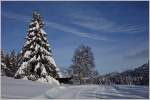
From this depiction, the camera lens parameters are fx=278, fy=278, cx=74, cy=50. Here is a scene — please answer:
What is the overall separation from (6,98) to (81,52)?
48.6 metres

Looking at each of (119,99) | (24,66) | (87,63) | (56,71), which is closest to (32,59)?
(24,66)

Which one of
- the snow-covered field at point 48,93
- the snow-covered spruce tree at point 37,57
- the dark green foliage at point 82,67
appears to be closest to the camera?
the snow-covered field at point 48,93

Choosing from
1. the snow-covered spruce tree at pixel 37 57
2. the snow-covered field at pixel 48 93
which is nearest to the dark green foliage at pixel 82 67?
the snow-covered spruce tree at pixel 37 57

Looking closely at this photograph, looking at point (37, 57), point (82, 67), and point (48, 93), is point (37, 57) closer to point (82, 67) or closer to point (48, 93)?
point (48, 93)

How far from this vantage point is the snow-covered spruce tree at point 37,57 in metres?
31.4

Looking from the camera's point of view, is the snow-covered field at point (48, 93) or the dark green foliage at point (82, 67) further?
the dark green foliage at point (82, 67)

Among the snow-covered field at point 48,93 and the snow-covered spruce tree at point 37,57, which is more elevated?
the snow-covered spruce tree at point 37,57

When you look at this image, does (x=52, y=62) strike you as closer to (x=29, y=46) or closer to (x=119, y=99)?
(x=29, y=46)

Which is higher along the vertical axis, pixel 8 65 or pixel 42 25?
pixel 42 25

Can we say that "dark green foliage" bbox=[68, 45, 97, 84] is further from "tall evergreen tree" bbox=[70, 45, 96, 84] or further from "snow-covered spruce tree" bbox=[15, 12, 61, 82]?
"snow-covered spruce tree" bbox=[15, 12, 61, 82]

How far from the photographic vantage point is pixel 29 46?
33.2m

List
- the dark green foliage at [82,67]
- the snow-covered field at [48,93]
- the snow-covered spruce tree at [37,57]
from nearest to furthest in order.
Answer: the snow-covered field at [48,93] → the snow-covered spruce tree at [37,57] → the dark green foliage at [82,67]

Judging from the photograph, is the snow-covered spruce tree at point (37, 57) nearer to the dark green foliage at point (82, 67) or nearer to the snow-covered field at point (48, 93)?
the snow-covered field at point (48, 93)

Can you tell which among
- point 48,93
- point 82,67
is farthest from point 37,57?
point 82,67
